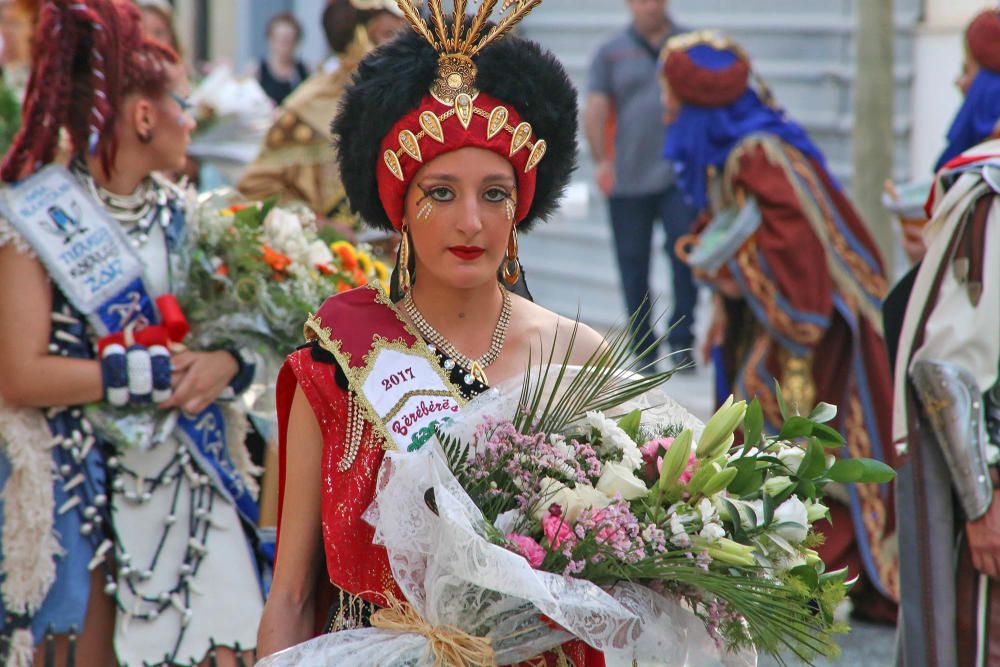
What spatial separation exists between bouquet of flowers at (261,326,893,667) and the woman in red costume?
7.6 inches

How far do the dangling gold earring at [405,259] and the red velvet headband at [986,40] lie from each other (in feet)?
11.7

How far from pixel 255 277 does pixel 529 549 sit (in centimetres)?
200

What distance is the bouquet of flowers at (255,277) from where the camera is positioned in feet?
12.8

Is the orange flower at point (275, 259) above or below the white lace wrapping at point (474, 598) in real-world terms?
below

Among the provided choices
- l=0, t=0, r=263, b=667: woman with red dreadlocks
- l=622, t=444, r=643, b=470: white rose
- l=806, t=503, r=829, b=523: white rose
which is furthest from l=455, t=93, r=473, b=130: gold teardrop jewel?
l=0, t=0, r=263, b=667: woman with red dreadlocks

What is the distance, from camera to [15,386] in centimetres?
363

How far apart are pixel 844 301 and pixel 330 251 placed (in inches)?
102

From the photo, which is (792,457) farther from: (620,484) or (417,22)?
(417,22)

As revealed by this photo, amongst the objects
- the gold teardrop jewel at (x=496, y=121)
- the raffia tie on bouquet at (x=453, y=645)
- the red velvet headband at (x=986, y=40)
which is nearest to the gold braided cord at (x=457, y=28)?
the gold teardrop jewel at (x=496, y=121)

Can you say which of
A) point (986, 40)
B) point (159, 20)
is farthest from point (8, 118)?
point (986, 40)

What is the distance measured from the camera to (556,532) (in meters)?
2.14

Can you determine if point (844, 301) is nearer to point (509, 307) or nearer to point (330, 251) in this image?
point (330, 251)

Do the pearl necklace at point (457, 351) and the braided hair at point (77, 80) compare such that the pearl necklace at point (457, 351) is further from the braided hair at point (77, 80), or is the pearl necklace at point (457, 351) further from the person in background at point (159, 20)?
the person in background at point (159, 20)

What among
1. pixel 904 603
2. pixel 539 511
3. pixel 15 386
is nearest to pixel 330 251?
pixel 15 386
